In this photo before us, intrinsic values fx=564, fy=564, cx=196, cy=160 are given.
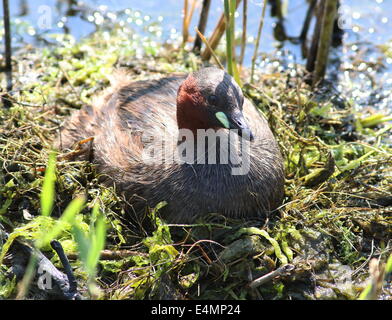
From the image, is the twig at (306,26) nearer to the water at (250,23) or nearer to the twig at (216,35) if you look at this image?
the water at (250,23)

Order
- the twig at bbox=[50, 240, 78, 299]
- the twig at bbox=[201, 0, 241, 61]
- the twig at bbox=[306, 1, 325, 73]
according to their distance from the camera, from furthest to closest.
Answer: the twig at bbox=[306, 1, 325, 73] → the twig at bbox=[201, 0, 241, 61] → the twig at bbox=[50, 240, 78, 299]

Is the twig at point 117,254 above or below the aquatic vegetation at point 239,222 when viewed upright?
below

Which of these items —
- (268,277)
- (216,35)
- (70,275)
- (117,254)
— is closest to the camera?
(70,275)

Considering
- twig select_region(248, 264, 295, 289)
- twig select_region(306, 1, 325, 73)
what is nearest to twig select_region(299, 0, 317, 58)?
twig select_region(306, 1, 325, 73)

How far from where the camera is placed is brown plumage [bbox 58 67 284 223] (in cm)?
358

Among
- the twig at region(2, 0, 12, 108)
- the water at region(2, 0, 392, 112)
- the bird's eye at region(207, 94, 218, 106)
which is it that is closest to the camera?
the bird's eye at region(207, 94, 218, 106)

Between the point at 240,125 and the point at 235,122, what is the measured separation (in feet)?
0.15

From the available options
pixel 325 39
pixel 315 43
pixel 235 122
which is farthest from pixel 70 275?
pixel 315 43

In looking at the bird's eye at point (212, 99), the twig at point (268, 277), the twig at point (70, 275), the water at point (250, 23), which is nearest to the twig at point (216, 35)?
the water at point (250, 23)

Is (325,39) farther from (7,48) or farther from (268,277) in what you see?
(7,48)

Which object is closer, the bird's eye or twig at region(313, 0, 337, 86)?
the bird's eye

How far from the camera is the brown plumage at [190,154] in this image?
3578 millimetres

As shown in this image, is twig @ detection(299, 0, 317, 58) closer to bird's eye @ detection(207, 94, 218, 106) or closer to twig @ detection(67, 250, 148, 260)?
bird's eye @ detection(207, 94, 218, 106)

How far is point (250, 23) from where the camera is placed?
21.0 feet
